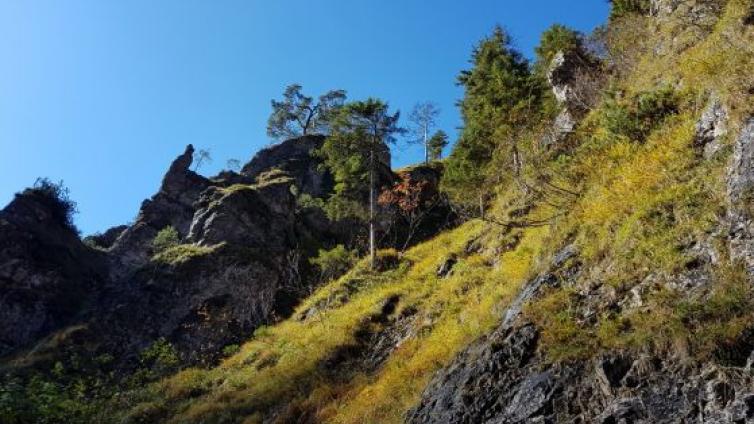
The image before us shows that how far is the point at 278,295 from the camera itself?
106ft

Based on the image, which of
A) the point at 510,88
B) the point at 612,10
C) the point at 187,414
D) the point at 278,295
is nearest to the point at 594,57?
the point at 510,88

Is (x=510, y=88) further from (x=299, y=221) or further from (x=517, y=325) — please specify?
(x=517, y=325)

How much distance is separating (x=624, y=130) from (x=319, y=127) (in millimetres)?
52931

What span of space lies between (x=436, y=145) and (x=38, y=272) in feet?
120

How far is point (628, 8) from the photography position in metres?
32.8

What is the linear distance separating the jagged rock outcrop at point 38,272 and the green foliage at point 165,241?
3.65m

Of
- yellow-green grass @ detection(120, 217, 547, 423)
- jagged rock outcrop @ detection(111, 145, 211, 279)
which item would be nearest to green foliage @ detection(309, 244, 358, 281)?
yellow-green grass @ detection(120, 217, 547, 423)

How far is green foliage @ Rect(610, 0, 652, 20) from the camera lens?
104ft

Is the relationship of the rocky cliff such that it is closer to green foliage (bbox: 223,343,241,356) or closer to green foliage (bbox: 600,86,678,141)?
green foliage (bbox: 600,86,678,141)

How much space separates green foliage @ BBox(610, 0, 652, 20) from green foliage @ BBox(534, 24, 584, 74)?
2.73 meters

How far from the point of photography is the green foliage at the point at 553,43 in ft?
104

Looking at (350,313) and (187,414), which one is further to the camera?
(350,313)

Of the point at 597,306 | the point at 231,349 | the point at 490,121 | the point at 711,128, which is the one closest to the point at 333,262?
the point at 231,349

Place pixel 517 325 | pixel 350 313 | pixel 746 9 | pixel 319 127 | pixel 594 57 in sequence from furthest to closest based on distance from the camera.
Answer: pixel 319 127
pixel 594 57
pixel 350 313
pixel 746 9
pixel 517 325
